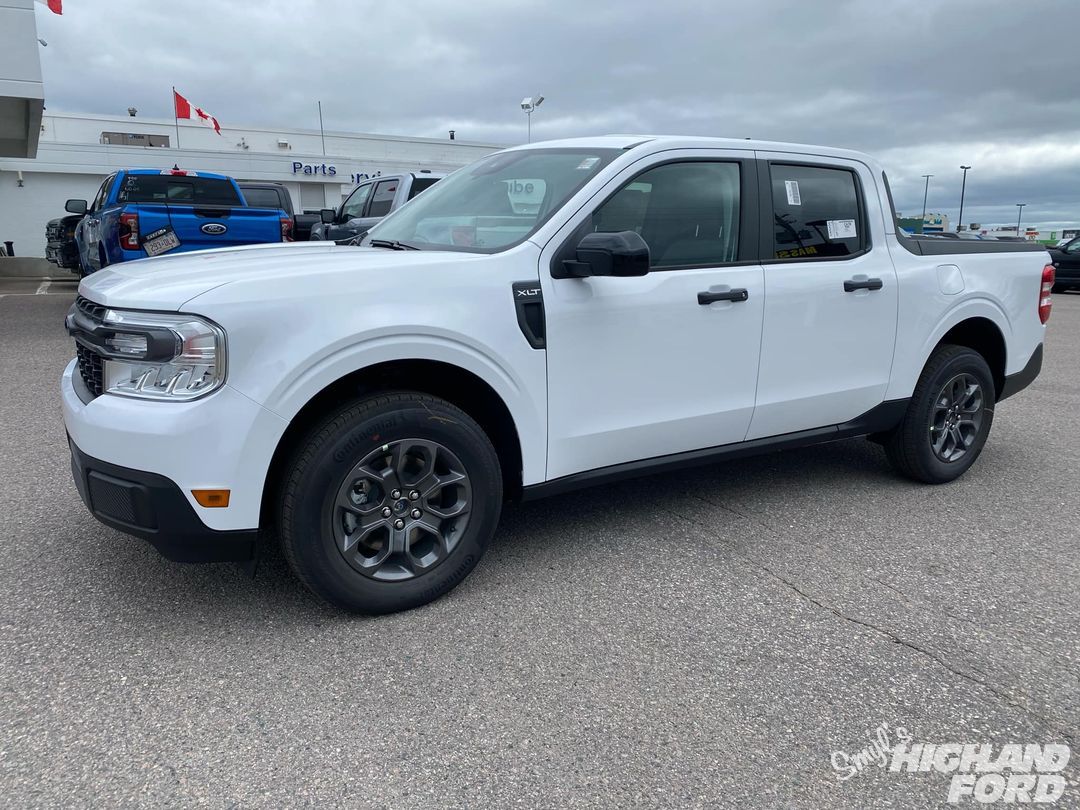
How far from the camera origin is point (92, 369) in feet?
9.89

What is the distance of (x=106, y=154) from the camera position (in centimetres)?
2892

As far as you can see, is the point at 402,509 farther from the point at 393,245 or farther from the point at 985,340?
the point at 985,340

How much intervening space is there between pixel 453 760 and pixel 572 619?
2.99ft

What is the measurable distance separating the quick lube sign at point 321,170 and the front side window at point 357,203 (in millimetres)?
18927

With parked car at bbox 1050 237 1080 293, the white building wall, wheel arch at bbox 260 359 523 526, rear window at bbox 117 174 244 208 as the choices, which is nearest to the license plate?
rear window at bbox 117 174 244 208

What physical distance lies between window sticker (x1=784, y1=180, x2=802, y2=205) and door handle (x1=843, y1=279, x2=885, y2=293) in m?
0.47

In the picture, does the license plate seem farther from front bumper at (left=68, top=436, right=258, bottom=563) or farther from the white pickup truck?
front bumper at (left=68, top=436, right=258, bottom=563)

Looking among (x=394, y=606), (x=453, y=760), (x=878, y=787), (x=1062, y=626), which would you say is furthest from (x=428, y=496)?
(x=1062, y=626)

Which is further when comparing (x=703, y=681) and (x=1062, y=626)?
(x=1062, y=626)

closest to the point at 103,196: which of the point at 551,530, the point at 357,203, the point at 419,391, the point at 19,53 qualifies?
the point at 19,53

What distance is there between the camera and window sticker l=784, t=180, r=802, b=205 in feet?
13.4

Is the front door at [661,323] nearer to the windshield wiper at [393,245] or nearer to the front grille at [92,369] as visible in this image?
the windshield wiper at [393,245]

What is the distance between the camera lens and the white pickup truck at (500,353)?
2.73 meters

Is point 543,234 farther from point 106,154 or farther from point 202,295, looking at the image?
point 106,154
